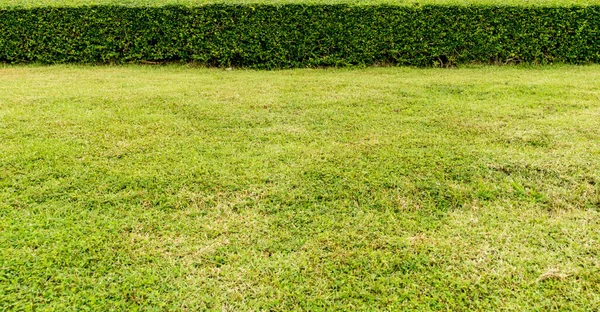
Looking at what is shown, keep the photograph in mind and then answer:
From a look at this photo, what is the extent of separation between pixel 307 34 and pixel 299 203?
6.06 metres

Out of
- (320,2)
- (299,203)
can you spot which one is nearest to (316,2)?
(320,2)

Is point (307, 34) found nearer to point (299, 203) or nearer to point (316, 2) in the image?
point (316, 2)

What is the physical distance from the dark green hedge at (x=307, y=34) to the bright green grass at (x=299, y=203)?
119 inches

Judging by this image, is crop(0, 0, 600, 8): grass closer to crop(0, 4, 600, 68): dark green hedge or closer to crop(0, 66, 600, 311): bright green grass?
crop(0, 4, 600, 68): dark green hedge

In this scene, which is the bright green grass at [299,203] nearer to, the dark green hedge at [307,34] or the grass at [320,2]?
the dark green hedge at [307,34]

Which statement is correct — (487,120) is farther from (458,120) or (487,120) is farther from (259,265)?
(259,265)

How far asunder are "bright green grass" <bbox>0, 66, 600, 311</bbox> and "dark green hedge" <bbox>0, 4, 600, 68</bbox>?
9.89 ft

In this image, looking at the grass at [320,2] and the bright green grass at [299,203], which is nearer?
the bright green grass at [299,203]

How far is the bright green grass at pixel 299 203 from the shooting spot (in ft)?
8.39

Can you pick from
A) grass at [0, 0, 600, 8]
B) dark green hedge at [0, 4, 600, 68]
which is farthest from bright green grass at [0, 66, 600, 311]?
grass at [0, 0, 600, 8]

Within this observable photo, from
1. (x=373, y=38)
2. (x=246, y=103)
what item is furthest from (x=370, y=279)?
(x=373, y=38)

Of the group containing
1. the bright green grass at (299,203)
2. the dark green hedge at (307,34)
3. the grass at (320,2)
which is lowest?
the bright green grass at (299,203)

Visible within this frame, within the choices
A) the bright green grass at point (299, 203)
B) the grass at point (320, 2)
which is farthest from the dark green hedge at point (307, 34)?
the bright green grass at point (299, 203)

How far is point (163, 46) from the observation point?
8953mm
